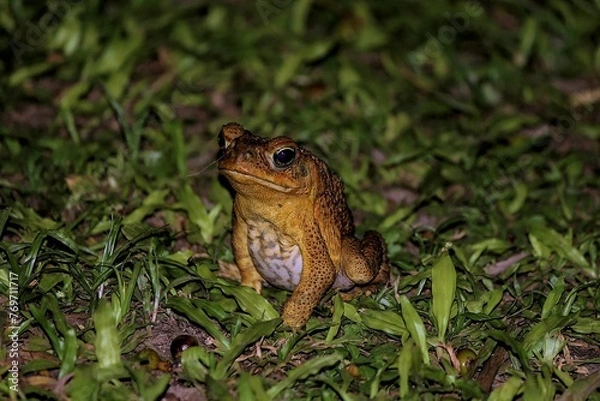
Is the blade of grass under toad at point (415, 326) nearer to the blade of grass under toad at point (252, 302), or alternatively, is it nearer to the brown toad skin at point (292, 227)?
the brown toad skin at point (292, 227)

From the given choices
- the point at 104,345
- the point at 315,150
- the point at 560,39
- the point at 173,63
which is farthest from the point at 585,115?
the point at 104,345

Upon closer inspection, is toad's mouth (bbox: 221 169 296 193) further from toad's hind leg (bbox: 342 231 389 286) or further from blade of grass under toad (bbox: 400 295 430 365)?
blade of grass under toad (bbox: 400 295 430 365)

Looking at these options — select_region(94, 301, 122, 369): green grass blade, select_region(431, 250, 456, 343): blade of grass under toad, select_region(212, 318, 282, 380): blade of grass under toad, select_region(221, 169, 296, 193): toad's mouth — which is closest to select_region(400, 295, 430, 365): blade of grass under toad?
select_region(431, 250, 456, 343): blade of grass under toad

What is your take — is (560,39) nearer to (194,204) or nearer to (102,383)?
(194,204)

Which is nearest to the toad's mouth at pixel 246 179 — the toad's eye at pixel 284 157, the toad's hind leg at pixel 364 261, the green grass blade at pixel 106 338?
the toad's eye at pixel 284 157

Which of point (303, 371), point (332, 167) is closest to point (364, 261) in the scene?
point (303, 371)

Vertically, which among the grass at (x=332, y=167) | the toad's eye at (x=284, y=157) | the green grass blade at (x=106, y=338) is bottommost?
the grass at (x=332, y=167)
